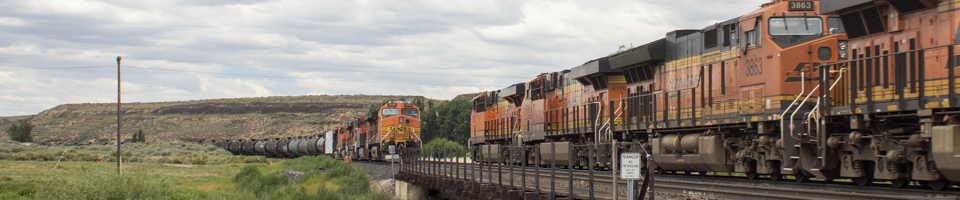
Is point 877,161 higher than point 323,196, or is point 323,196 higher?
point 877,161

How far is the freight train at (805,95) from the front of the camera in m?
9.66

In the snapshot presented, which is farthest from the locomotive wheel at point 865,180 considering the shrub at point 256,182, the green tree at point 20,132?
the green tree at point 20,132

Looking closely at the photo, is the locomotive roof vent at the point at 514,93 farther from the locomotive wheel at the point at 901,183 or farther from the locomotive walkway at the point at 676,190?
the locomotive wheel at the point at 901,183

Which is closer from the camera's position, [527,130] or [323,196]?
[323,196]

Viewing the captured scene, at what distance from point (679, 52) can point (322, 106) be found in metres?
127

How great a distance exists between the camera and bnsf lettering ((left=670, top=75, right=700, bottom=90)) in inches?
605

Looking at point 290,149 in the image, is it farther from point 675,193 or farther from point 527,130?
point 675,193

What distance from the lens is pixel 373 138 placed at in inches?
1534

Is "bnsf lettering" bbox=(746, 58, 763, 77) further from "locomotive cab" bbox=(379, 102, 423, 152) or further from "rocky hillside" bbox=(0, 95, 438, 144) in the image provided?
"rocky hillside" bbox=(0, 95, 438, 144)

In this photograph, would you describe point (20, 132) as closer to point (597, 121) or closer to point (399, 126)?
point (399, 126)

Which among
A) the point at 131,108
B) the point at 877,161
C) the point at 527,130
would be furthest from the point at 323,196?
the point at 131,108

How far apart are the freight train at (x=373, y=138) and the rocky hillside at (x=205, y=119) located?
59.9 m

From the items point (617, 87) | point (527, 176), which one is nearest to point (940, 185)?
point (527, 176)

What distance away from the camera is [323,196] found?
18.3 metres
